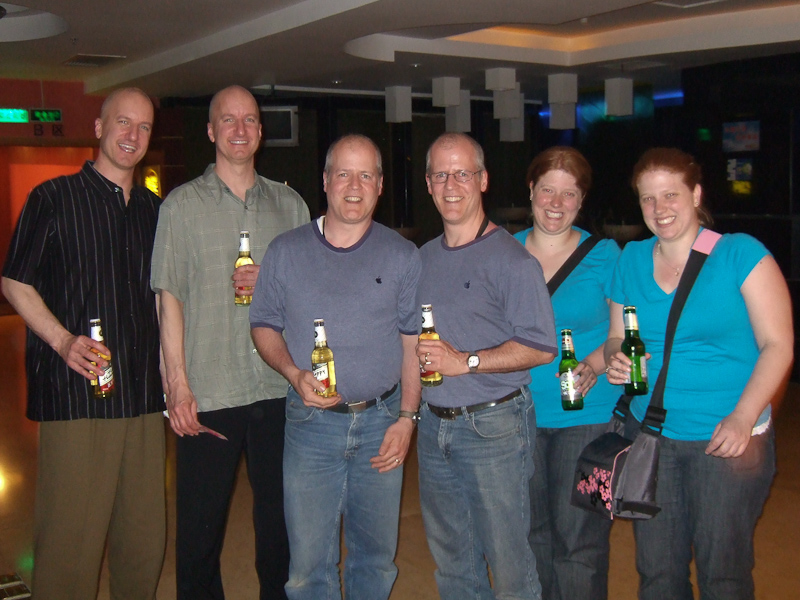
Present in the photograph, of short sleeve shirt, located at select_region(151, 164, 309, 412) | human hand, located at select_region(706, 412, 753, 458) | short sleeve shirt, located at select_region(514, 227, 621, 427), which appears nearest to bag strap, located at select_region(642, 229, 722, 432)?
human hand, located at select_region(706, 412, 753, 458)

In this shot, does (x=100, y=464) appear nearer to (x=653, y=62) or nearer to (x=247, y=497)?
(x=247, y=497)

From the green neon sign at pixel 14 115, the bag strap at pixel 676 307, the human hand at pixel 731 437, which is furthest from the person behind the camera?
the green neon sign at pixel 14 115

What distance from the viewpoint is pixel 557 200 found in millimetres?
2461

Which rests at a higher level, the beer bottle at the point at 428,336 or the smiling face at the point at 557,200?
the smiling face at the point at 557,200

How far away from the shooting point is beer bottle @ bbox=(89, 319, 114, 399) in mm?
2354

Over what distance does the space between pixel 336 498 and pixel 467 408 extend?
1.66 ft

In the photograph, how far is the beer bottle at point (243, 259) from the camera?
2.44 m

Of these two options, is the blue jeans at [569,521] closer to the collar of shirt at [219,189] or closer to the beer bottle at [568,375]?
the beer bottle at [568,375]

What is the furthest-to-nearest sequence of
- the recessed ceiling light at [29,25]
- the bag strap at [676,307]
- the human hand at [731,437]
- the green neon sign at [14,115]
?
the green neon sign at [14,115] < the recessed ceiling light at [29,25] < the bag strap at [676,307] < the human hand at [731,437]

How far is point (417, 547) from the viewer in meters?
3.60

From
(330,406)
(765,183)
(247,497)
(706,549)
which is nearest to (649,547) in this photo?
(706,549)

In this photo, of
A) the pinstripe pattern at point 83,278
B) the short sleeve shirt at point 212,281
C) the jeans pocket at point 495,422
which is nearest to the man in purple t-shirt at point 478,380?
the jeans pocket at point 495,422

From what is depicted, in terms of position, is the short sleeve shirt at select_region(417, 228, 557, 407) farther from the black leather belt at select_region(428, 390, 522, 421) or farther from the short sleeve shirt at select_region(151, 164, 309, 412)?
the short sleeve shirt at select_region(151, 164, 309, 412)

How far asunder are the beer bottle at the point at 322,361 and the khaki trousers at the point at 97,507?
76cm
